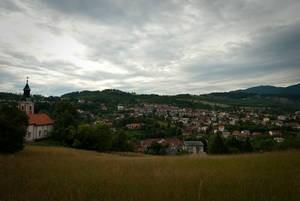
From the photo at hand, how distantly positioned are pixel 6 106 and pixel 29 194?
29.2 metres

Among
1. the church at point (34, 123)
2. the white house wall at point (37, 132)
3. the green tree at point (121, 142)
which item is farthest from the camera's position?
the green tree at point (121, 142)

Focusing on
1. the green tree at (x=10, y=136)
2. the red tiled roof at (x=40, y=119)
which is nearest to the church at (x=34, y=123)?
the red tiled roof at (x=40, y=119)

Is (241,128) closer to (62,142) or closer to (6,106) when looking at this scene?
(62,142)

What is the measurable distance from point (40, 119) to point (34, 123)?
2.58 m

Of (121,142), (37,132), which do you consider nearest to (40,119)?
(37,132)

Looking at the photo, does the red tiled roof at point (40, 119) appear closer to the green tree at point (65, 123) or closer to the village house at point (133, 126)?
the green tree at point (65, 123)

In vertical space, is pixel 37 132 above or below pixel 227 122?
above

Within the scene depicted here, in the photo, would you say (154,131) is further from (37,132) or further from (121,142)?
(37,132)

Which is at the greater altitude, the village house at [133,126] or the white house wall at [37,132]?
the white house wall at [37,132]

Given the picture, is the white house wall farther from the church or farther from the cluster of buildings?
the cluster of buildings

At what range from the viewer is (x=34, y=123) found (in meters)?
Result: 55.3

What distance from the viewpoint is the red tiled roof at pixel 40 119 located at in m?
55.8

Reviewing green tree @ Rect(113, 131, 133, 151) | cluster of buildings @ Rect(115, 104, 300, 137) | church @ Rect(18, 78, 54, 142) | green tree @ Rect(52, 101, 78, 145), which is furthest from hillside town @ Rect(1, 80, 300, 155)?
green tree @ Rect(113, 131, 133, 151)

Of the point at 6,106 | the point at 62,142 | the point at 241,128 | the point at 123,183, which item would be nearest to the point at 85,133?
the point at 62,142
